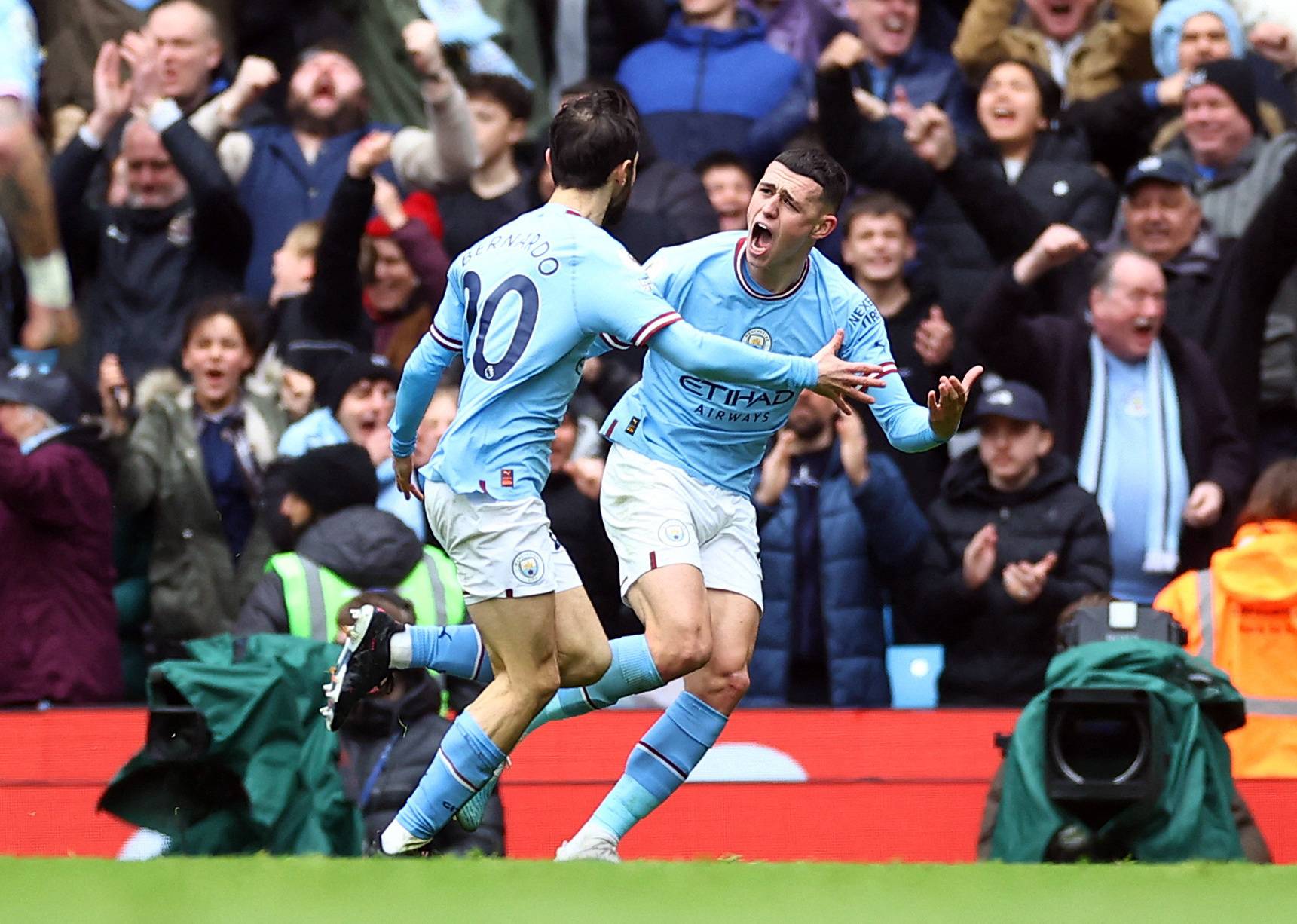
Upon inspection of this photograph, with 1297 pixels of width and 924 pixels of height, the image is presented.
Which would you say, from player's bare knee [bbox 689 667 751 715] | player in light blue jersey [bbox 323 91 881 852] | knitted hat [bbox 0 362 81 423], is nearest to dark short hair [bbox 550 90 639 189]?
player in light blue jersey [bbox 323 91 881 852]

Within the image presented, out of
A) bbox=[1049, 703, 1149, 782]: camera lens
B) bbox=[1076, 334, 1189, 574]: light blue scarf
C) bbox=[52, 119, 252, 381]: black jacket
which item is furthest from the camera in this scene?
bbox=[52, 119, 252, 381]: black jacket

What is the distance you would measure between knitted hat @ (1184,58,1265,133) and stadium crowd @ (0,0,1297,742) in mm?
28

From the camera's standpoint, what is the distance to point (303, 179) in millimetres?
9727

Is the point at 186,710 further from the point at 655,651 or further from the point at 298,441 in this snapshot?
the point at 298,441

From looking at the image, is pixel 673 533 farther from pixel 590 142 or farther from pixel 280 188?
pixel 280 188

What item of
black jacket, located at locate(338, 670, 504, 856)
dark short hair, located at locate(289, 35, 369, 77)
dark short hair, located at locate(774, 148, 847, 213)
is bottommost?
black jacket, located at locate(338, 670, 504, 856)

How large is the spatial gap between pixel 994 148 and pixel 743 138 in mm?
1163

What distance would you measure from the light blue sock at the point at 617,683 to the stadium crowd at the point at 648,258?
1.12m

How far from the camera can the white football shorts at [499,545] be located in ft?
19.4

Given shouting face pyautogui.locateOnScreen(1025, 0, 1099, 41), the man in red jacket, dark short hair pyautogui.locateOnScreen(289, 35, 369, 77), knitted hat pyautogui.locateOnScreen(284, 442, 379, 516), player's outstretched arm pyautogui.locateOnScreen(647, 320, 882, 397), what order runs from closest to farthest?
player's outstretched arm pyautogui.locateOnScreen(647, 320, 882, 397) → knitted hat pyautogui.locateOnScreen(284, 442, 379, 516) → the man in red jacket → dark short hair pyautogui.locateOnScreen(289, 35, 369, 77) → shouting face pyautogui.locateOnScreen(1025, 0, 1099, 41)

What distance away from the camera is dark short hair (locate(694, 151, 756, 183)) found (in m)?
9.55

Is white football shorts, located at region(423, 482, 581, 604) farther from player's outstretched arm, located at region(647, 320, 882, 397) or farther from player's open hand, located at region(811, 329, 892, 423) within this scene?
player's open hand, located at region(811, 329, 892, 423)

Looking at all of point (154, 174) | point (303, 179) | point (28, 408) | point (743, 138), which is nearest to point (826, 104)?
point (743, 138)

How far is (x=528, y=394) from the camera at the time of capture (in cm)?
593
